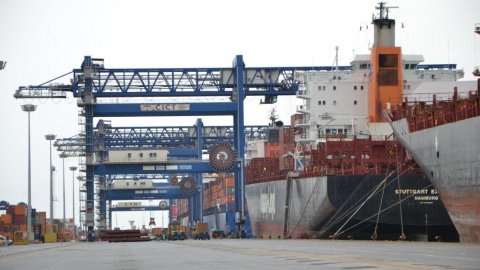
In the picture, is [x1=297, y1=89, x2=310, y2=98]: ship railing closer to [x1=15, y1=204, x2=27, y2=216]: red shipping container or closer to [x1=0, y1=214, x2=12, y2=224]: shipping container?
[x1=0, y1=214, x2=12, y2=224]: shipping container

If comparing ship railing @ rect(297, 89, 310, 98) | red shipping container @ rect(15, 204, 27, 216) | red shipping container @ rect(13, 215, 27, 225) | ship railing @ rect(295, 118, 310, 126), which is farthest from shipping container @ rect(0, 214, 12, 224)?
ship railing @ rect(297, 89, 310, 98)

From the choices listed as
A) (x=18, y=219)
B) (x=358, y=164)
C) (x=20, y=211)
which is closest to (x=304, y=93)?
(x=358, y=164)

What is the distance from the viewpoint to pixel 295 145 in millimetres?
74000

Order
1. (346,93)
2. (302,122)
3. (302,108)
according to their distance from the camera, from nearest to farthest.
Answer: (346,93) < (302,108) < (302,122)

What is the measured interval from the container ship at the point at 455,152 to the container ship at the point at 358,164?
4325mm

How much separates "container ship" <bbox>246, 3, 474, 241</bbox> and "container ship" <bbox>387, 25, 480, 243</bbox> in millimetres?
4325

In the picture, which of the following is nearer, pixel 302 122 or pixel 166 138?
pixel 302 122

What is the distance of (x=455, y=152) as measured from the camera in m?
38.5

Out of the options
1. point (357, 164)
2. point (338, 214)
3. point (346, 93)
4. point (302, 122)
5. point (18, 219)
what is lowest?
point (18, 219)

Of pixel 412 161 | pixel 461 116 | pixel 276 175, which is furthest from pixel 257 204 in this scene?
pixel 461 116

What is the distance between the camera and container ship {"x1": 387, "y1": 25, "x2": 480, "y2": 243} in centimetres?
3631

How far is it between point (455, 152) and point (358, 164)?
55.1 ft

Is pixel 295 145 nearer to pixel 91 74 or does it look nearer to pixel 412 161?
pixel 91 74

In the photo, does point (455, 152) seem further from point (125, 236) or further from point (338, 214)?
point (125, 236)
